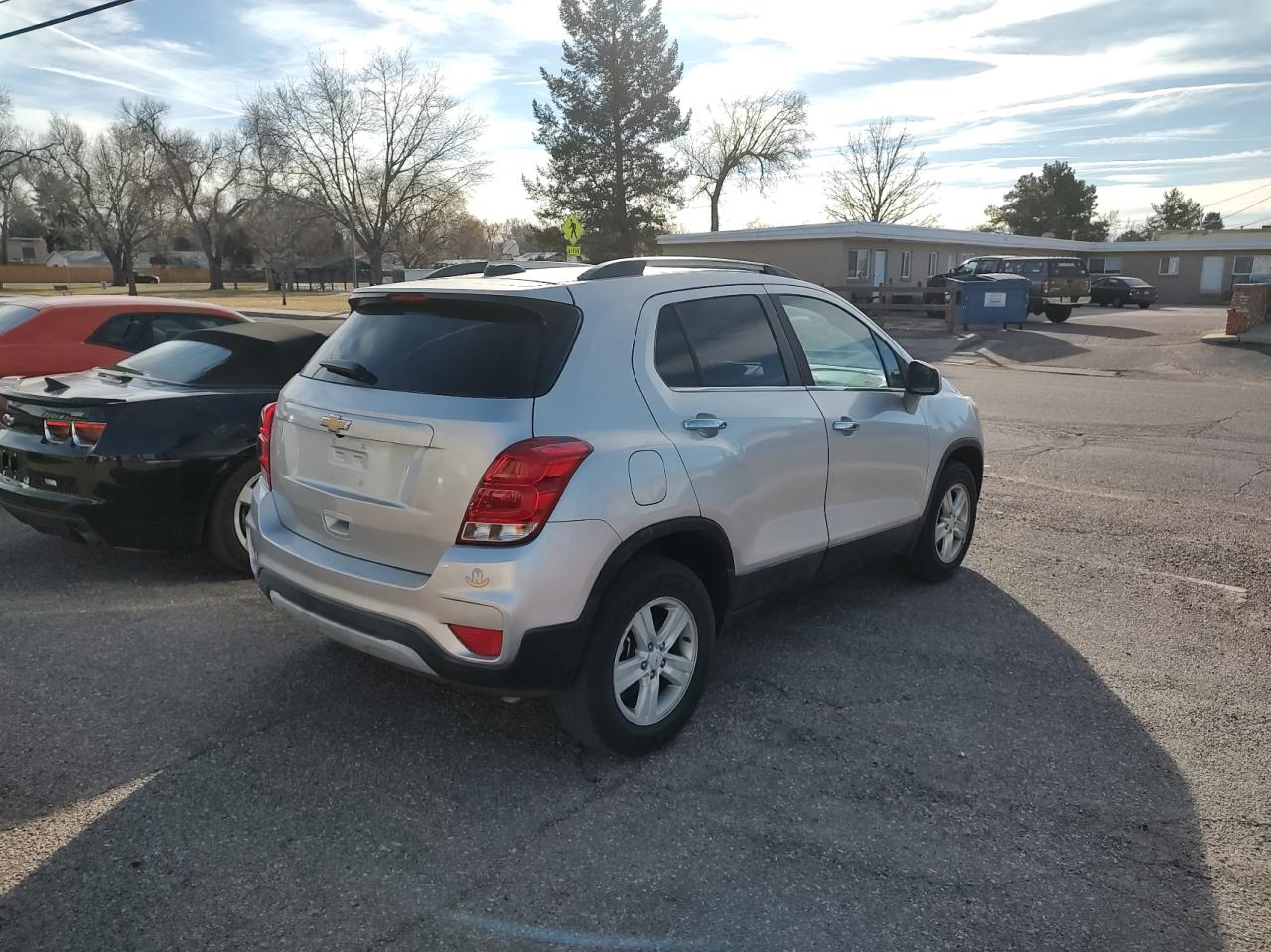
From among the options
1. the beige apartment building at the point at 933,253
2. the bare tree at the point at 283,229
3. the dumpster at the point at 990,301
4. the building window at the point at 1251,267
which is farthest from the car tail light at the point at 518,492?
the bare tree at the point at 283,229

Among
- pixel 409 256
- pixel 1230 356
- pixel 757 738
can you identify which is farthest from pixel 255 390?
pixel 409 256

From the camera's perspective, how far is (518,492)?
3.19 meters

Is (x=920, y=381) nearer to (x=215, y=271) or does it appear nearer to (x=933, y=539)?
(x=933, y=539)

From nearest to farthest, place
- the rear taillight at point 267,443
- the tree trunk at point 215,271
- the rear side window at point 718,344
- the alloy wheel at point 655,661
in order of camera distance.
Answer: the alloy wheel at point 655,661
the rear side window at point 718,344
the rear taillight at point 267,443
the tree trunk at point 215,271

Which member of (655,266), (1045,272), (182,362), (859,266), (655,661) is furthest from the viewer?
(859,266)

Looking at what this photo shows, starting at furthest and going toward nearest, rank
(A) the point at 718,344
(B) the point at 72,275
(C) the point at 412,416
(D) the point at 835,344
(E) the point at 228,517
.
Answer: (B) the point at 72,275 → (E) the point at 228,517 → (D) the point at 835,344 → (A) the point at 718,344 → (C) the point at 412,416

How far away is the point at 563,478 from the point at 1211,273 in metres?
57.9

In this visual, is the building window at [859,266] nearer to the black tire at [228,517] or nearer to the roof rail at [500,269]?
the black tire at [228,517]

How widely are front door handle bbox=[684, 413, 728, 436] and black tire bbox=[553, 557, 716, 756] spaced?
1.70ft

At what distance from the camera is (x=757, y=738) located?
12.6 ft

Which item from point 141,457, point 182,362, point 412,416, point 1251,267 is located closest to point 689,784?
point 412,416

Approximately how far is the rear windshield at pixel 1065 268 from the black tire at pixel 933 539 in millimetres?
35987

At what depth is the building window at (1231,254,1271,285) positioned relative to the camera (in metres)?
49.0

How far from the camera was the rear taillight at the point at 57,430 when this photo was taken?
5.25 m
